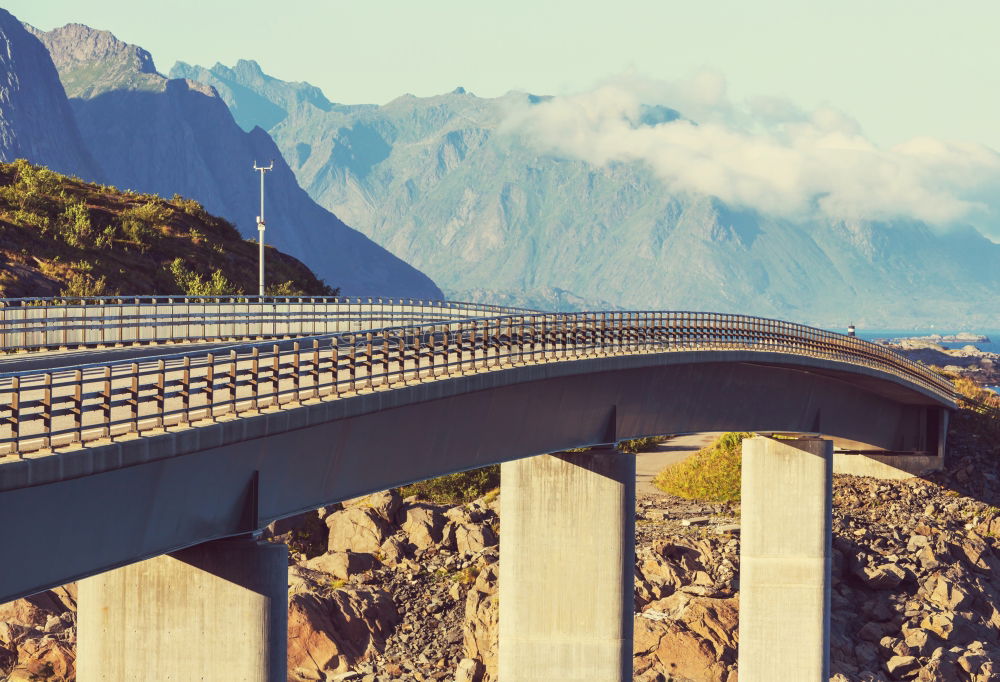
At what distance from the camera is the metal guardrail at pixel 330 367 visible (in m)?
20.7

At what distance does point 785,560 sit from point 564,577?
13.7 meters

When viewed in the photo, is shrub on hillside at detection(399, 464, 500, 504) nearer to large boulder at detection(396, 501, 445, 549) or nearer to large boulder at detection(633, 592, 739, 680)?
large boulder at detection(396, 501, 445, 549)

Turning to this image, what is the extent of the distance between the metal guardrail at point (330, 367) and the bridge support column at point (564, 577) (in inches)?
123

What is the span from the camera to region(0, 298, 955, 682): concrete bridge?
67.6 ft

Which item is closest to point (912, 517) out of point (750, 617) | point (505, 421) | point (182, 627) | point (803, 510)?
point (803, 510)

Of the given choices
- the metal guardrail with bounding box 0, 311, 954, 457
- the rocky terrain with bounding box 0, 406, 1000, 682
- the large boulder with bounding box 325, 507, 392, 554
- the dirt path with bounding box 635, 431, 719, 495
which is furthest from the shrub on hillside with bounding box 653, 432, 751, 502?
the large boulder with bounding box 325, 507, 392, 554

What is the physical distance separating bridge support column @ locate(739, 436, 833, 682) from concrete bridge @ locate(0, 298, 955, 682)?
69 mm

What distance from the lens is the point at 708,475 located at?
191 feet

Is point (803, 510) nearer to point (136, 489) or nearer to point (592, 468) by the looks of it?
point (592, 468)

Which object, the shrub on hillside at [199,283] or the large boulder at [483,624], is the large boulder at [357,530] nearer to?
the large boulder at [483,624]

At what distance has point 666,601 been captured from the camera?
147 feet

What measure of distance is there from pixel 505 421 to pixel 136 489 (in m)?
13.9

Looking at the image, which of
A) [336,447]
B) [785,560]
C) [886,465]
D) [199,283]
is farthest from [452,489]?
[336,447]

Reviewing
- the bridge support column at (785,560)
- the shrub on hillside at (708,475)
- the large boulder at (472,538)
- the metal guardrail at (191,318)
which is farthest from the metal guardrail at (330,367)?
the large boulder at (472,538)
